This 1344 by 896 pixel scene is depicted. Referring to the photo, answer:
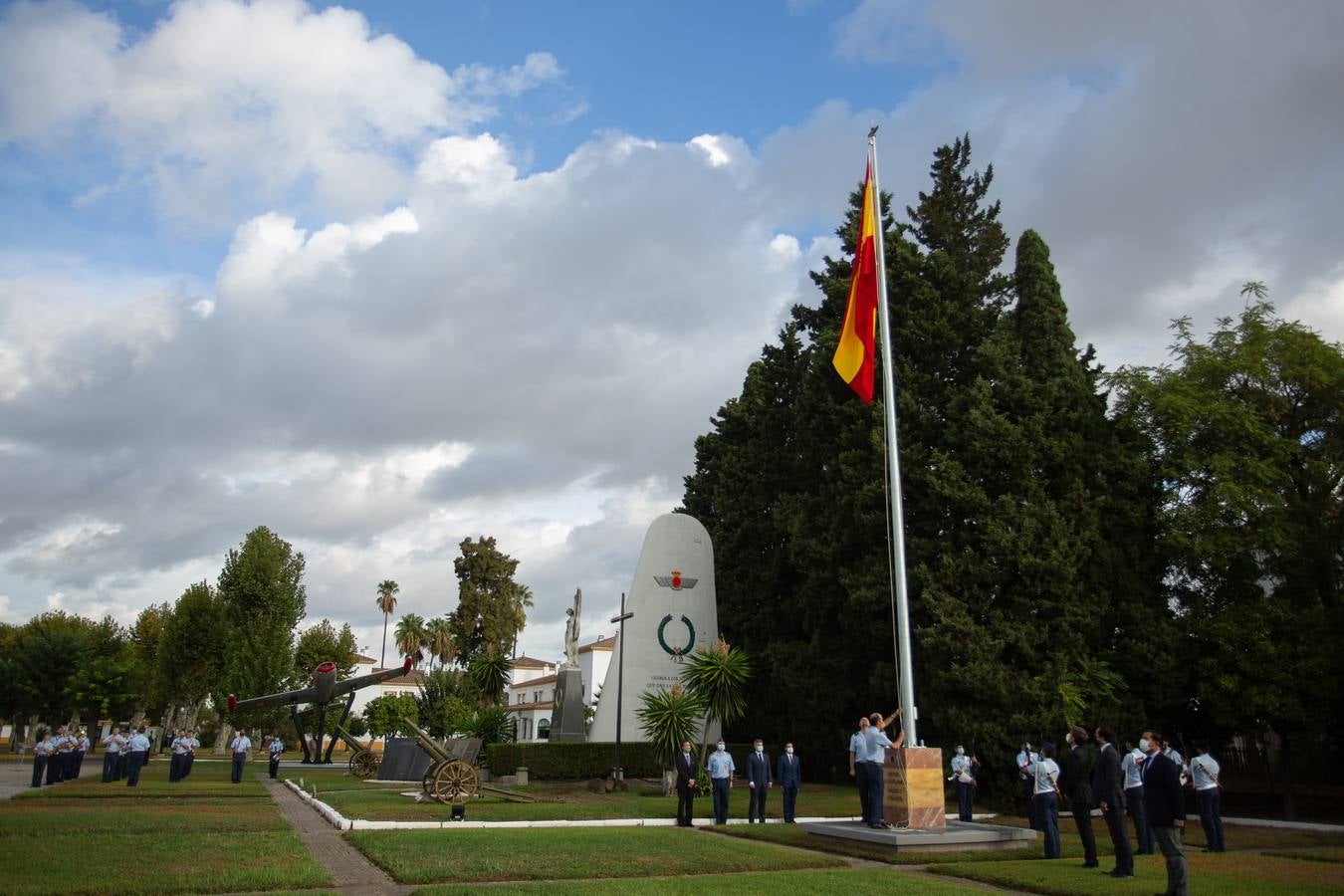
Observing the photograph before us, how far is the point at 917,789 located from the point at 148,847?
10.0 meters

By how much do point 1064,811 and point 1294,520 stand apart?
9147 mm

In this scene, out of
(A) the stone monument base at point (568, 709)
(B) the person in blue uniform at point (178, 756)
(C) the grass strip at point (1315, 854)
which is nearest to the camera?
(C) the grass strip at point (1315, 854)

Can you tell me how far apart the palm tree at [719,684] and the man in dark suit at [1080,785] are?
522 inches

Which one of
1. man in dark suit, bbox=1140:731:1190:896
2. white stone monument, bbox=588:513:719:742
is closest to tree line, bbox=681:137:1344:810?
white stone monument, bbox=588:513:719:742

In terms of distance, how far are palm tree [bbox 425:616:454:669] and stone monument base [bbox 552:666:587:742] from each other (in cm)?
4334

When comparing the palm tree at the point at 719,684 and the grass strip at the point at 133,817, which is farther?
the palm tree at the point at 719,684

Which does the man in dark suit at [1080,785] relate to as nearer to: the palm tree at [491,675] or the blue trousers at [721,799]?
the blue trousers at [721,799]

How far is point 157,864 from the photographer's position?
9719 millimetres

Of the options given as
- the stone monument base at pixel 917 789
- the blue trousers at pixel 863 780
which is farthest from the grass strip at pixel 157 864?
the blue trousers at pixel 863 780

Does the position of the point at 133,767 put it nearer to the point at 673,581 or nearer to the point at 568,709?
the point at 568,709

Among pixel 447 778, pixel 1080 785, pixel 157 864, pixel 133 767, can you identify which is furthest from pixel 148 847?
pixel 133 767

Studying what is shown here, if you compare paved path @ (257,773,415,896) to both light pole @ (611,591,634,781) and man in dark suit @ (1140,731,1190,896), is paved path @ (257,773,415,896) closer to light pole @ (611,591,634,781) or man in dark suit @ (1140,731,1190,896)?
man in dark suit @ (1140,731,1190,896)

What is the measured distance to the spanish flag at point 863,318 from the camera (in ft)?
52.2

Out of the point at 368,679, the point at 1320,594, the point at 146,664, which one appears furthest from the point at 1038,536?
the point at 146,664
